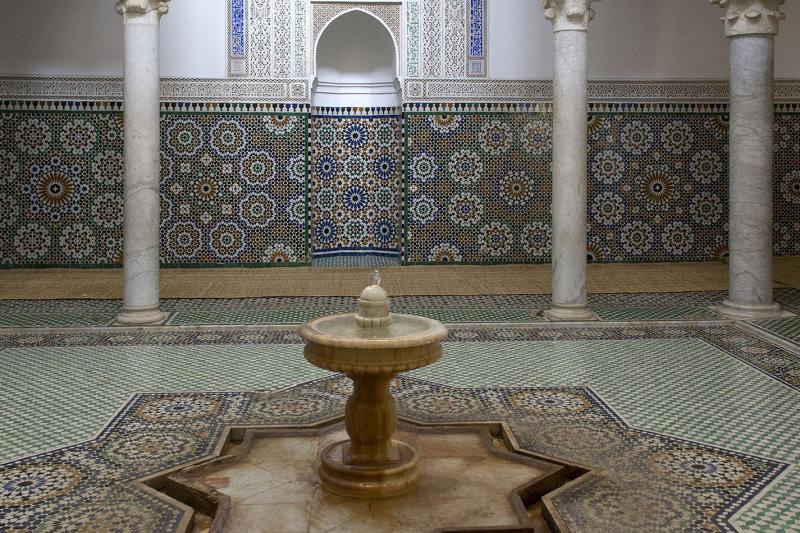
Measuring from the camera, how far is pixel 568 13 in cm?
509

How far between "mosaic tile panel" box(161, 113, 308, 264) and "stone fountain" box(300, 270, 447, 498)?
14.4 feet

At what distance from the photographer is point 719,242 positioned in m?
7.21

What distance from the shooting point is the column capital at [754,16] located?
5.12m

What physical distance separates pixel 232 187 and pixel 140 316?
7.13 feet

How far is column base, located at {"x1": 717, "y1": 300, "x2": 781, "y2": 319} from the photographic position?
16.8 feet

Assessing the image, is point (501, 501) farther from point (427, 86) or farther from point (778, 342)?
point (427, 86)

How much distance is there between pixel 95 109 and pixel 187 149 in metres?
0.79

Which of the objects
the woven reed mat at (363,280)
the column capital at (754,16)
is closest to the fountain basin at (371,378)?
the woven reed mat at (363,280)

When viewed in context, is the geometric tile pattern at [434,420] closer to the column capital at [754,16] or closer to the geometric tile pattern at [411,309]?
the geometric tile pattern at [411,309]

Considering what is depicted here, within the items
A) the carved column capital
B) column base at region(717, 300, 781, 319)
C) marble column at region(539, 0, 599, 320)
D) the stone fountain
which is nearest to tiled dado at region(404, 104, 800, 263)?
marble column at region(539, 0, 599, 320)

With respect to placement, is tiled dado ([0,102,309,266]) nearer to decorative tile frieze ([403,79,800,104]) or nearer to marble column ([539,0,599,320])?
decorative tile frieze ([403,79,800,104])

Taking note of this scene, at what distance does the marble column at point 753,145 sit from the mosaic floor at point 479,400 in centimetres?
27

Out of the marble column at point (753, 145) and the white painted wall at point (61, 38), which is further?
the white painted wall at point (61, 38)

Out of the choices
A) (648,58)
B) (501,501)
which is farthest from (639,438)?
(648,58)
